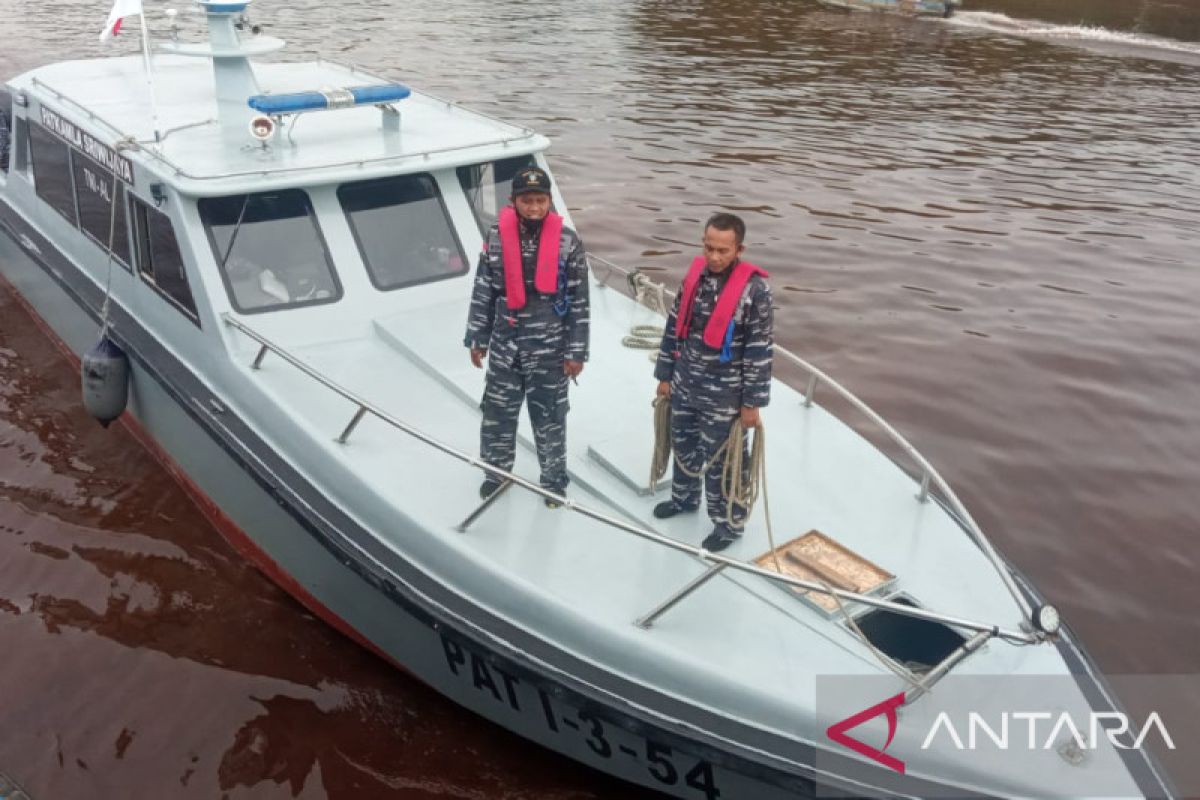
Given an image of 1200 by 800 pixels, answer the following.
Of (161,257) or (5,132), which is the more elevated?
(5,132)

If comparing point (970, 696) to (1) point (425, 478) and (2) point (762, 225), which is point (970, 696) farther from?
(2) point (762, 225)

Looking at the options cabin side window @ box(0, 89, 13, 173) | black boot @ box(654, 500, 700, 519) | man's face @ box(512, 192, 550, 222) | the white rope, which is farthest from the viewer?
cabin side window @ box(0, 89, 13, 173)

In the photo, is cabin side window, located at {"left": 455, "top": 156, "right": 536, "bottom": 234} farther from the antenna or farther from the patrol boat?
the antenna

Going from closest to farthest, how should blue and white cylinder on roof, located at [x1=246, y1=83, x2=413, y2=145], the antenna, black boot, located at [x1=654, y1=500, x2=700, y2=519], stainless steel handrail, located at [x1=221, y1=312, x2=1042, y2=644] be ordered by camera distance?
stainless steel handrail, located at [x1=221, y1=312, x2=1042, y2=644] < black boot, located at [x1=654, y1=500, x2=700, y2=519] < blue and white cylinder on roof, located at [x1=246, y1=83, x2=413, y2=145] < the antenna

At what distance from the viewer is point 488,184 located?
6.49 m

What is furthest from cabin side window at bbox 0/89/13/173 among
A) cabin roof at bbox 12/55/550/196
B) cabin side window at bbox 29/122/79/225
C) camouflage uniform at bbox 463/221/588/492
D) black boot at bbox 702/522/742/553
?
black boot at bbox 702/522/742/553

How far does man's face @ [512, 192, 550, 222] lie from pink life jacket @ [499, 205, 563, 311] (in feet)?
0.15

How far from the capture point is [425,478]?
491 centimetres

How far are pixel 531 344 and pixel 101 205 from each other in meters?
4.13

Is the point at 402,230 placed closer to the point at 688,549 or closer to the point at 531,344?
the point at 531,344

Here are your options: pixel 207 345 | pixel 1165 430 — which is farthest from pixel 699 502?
pixel 1165 430

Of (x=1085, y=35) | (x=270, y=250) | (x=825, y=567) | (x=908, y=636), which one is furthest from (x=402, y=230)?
(x=1085, y=35)

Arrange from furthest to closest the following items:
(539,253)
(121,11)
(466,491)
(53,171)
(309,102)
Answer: (53,171) < (121,11) < (309,102) < (466,491) < (539,253)

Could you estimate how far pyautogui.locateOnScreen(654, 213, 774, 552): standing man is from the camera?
4066 mm
